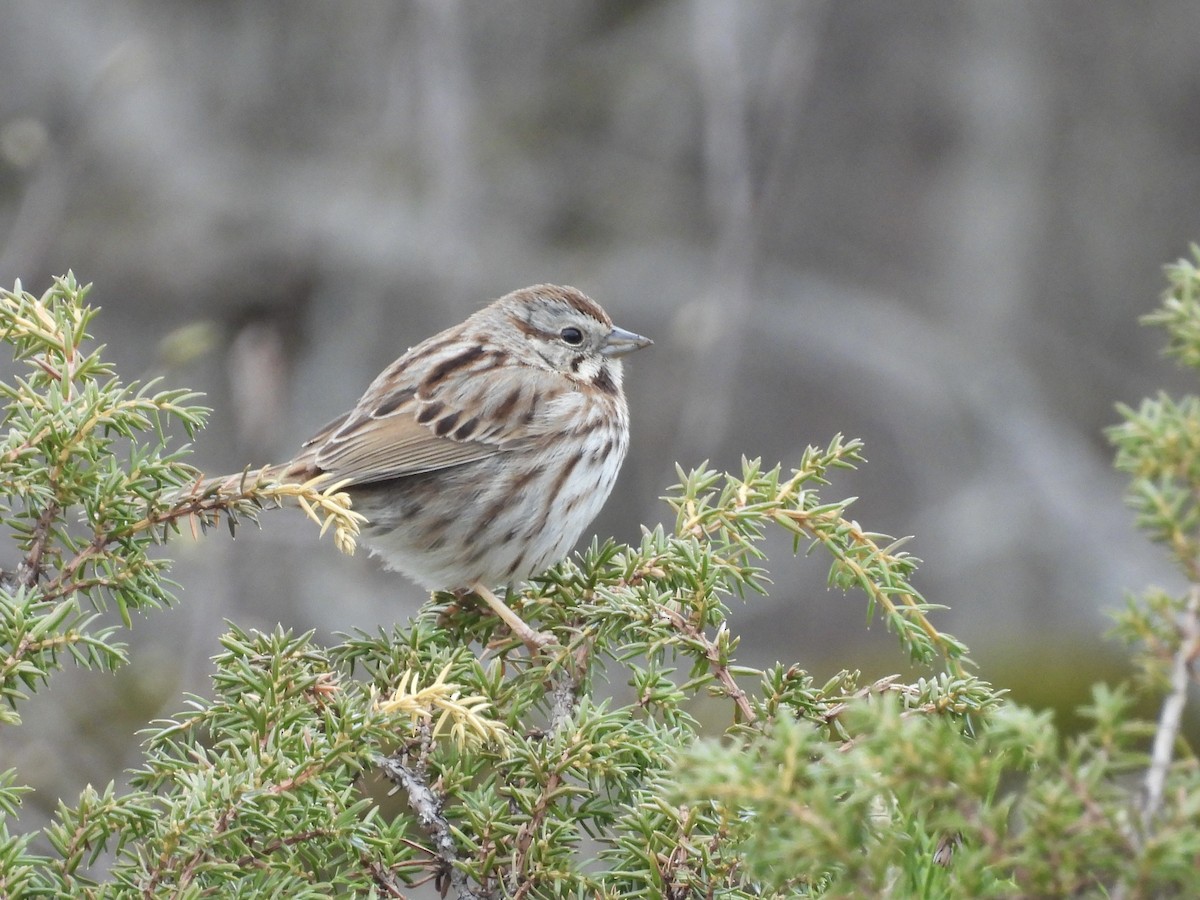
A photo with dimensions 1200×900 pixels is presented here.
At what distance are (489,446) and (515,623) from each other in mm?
1249

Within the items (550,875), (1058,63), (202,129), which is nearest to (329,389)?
(202,129)

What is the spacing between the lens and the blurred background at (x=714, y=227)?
7.00 meters

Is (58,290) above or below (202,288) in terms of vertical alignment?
below

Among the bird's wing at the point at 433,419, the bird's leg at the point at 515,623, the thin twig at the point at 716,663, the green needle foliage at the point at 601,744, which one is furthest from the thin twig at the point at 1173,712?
the bird's wing at the point at 433,419

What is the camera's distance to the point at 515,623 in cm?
256

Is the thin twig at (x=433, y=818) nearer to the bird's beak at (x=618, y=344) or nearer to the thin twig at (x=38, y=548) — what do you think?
the thin twig at (x=38, y=548)

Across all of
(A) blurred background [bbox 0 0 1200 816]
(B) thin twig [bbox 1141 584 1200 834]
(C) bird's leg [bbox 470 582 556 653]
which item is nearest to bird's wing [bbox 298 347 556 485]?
(C) bird's leg [bbox 470 582 556 653]

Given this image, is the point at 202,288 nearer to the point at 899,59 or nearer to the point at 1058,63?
the point at 899,59

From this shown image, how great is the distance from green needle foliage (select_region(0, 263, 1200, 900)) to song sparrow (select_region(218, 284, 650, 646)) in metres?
1.39

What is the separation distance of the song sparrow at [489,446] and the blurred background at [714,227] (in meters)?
1.86

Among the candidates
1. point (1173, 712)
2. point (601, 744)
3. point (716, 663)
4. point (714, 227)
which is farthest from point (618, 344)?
point (714, 227)

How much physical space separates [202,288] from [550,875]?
6204 millimetres

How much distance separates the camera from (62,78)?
6902 millimetres

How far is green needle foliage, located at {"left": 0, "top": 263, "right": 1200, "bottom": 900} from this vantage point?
1.06m
